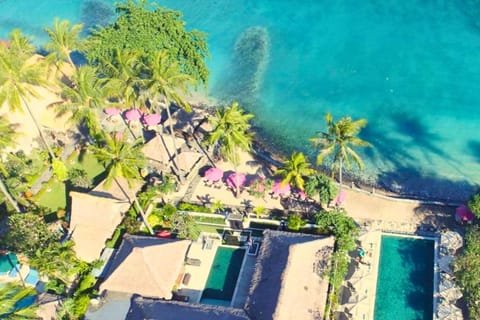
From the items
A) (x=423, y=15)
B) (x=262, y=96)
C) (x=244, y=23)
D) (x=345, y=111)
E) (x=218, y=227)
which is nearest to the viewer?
(x=218, y=227)

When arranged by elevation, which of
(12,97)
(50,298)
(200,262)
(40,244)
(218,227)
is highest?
(12,97)

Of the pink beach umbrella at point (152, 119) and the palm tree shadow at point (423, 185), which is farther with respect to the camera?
the pink beach umbrella at point (152, 119)

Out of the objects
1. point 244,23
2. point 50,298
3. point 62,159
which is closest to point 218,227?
point 50,298

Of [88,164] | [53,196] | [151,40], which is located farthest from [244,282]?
[151,40]

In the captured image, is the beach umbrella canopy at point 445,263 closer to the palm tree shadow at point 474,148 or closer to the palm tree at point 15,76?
the palm tree shadow at point 474,148

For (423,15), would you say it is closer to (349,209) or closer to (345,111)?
(345,111)

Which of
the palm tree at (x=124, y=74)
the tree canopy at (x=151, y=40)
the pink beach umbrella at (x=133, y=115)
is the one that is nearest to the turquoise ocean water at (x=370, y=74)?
the tree canopy at (x=151, y=40)

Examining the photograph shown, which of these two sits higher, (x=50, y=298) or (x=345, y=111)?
(x=345, y=111)
